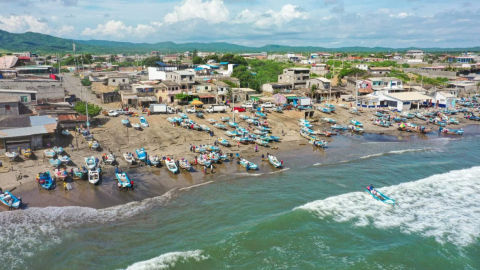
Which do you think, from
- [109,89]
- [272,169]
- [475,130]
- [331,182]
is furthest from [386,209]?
[109,89]

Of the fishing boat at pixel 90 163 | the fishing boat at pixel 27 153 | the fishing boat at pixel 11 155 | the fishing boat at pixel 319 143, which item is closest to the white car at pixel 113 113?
the fishing boat at pixel 27 153

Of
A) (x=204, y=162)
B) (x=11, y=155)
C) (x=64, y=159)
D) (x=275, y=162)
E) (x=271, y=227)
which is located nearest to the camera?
(x=271, y=227)

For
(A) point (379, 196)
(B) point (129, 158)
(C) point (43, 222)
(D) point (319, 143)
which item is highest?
(D) point (319, 143)

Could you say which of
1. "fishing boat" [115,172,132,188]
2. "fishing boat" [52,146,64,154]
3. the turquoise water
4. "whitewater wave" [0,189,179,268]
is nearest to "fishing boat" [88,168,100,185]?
"fishing boat" [115,172,132,188]

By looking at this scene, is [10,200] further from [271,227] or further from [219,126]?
[219,126]

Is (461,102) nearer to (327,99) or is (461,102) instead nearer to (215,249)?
(327,99)

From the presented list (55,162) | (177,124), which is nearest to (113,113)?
(177,124)

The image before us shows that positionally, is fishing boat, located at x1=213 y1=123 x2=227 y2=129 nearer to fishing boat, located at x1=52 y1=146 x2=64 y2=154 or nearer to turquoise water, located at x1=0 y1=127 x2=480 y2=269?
turquoise water, located at x1=0 y1=127 x2=480 y2=269
